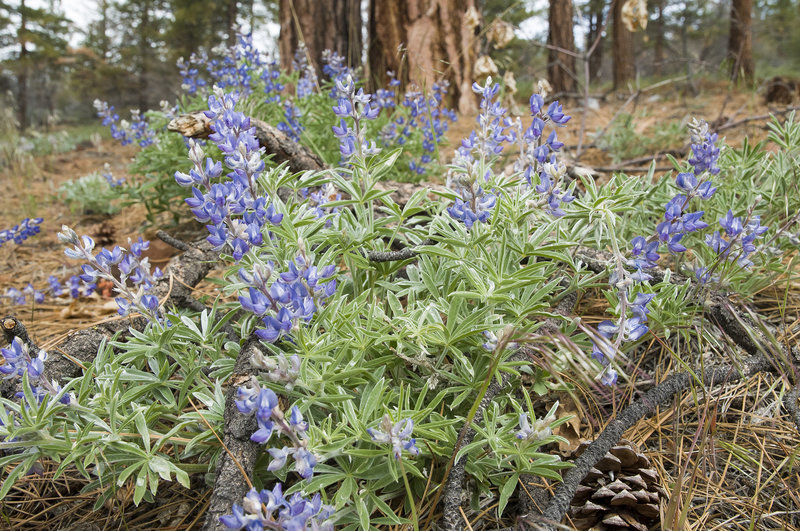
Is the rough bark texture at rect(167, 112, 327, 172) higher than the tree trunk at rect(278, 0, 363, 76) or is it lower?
lower

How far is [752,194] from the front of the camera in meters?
2.70

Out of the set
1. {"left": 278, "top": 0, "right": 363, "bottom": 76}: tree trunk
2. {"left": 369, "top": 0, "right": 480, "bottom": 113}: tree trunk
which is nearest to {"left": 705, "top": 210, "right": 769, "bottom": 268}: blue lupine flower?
{"left": 369, "top": 0, "right": 480, "bottom": 113}: tree trunk

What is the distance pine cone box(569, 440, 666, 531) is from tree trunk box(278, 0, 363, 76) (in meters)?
5.89

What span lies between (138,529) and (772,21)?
94.0 ft

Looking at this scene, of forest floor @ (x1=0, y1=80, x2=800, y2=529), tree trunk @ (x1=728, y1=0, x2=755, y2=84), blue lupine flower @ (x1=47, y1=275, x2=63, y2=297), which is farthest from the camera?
tree trunk @ (x1=728, y1=0, x2=755, y2=84)

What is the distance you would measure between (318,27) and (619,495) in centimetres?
651

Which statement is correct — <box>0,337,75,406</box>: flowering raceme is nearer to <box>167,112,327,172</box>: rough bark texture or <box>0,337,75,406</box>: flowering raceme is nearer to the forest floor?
the forest floor

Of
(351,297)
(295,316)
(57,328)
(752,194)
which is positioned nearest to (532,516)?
(295,316)

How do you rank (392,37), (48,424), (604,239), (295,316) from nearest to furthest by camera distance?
(295,316) < (48,424) < (604,239) < (392,37)

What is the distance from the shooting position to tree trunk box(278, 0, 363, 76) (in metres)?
6.67

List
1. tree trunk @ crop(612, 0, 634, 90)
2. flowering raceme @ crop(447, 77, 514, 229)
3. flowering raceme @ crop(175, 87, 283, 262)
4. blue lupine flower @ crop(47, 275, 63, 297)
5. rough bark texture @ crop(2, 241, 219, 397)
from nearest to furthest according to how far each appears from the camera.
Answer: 1. flowering raceme @ crop(175, 87, 283, 262)
2. flowering raceme @ crop(447, 77, 514, 229)
3. rough bark texture @ crop(2, 241, 219, 397)
4. blue lupine flower @ crop(47, 275, 63, 297)
5. tree trunk @ crop(612, 0, 634, 90)

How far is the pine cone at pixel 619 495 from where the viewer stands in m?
1.61

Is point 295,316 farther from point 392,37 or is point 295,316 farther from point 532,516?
point 392,37

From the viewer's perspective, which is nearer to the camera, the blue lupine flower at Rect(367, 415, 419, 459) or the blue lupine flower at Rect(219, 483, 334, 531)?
the blue lupine flower at Rect(219, 483, 334, 531)
